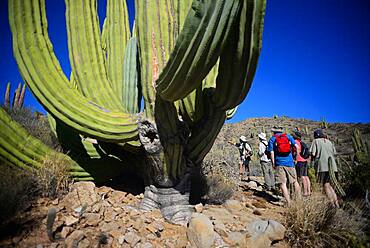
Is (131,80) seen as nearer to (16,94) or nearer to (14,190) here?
(14,190)

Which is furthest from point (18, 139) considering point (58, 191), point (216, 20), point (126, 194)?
point (216, 20)

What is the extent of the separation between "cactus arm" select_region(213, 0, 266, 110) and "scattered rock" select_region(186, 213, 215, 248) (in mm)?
1424

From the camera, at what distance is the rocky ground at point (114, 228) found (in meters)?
2.13

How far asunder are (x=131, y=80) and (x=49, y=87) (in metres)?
1.14

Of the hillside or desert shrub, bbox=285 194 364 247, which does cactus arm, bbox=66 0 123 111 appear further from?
the hillside

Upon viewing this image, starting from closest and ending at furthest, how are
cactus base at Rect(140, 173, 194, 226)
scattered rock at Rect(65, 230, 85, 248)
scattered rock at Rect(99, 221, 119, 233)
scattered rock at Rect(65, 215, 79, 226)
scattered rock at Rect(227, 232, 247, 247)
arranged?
scattered rock at Rect(65, 230, 85, 248) < scattered rock at Rect(65, 215, 79, 226) < scattered rock at Rect(99, 221, 119, 233) < scattered rock at Rect(227, 232, 247, 247) < cactus base at Rect(140, 173, 194, 226)

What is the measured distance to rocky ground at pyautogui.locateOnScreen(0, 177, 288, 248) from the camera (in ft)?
6.98

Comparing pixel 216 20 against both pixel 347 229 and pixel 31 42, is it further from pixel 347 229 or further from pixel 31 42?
pixel 347 229

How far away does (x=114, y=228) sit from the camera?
250 centimetres

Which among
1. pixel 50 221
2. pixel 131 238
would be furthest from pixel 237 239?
pixel 50 221

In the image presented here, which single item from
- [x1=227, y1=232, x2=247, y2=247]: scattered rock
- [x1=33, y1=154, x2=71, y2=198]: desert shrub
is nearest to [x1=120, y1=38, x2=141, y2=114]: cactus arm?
[x1=33, y1=154, x2=71, y2=198]: desert shrub

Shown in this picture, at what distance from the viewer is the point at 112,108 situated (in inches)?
131

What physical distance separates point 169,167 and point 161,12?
1997mm

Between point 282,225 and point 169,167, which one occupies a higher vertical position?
point 169,167
